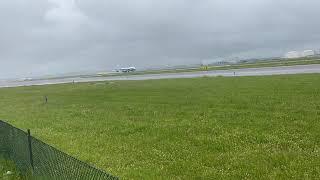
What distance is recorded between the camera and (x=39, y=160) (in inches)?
388

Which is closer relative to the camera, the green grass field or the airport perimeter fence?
the airport perimeter fence

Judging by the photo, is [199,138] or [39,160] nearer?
[39,160]

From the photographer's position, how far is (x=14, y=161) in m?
12.6

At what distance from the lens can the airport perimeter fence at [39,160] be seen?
7263 millimetres

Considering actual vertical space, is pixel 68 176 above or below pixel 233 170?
above

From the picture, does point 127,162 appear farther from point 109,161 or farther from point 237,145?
point 237,145

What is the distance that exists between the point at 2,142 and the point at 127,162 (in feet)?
14.8

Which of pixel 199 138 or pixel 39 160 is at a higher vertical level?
pixel 39 160

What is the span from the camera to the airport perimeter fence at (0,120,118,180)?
286 inches

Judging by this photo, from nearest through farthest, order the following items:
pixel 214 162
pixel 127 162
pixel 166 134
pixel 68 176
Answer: pixel 68 176
pixel 214 162
pixel 127 162
pixel 166 134

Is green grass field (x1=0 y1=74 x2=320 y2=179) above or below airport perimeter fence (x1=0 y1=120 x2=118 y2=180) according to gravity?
below

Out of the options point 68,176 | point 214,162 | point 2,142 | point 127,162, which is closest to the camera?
point 68,176

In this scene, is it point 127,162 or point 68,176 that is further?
point 127,162

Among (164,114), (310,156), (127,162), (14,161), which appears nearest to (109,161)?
(127,162)
